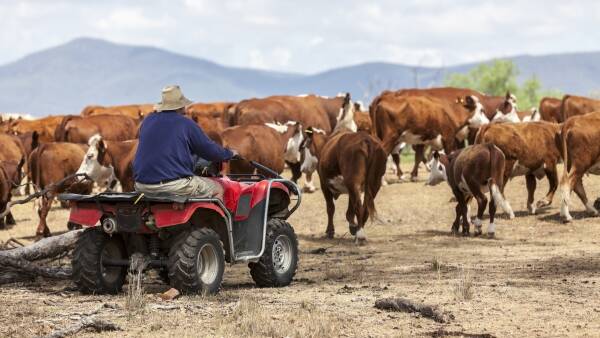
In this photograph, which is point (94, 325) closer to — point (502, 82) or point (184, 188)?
point (184, 188)

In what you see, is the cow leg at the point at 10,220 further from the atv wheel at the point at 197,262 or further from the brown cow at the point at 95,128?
the atv wheel at the point at 197,262

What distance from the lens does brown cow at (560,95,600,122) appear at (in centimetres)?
3052

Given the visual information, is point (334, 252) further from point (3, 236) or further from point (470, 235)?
point (3, 236)

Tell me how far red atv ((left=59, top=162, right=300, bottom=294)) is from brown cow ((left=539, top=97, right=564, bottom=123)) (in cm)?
2205

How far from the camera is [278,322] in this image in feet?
29.9

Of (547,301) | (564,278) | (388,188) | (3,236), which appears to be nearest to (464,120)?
(388,188)

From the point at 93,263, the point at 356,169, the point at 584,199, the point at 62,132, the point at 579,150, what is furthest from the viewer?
the point at 62,132

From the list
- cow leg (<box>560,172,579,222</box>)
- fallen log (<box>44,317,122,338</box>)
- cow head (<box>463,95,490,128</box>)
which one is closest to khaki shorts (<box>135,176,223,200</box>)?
fallen log (<box>44,317,122,338</box>)

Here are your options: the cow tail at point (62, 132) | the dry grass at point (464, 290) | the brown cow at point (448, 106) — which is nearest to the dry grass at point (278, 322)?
the dry grass at point (464, 290)

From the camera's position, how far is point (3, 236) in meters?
20.1

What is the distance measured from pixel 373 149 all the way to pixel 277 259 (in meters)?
5.46

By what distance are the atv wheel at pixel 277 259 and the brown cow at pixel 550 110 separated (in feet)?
71.5

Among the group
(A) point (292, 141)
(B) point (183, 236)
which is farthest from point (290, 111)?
(B) point (183, 236)

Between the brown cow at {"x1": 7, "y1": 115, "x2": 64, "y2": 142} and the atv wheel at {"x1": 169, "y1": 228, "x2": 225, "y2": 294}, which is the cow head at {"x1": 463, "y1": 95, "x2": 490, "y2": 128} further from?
the atv wheel at {"x1": 169, "y1": 228, "x2": 225, "y2": 294}
